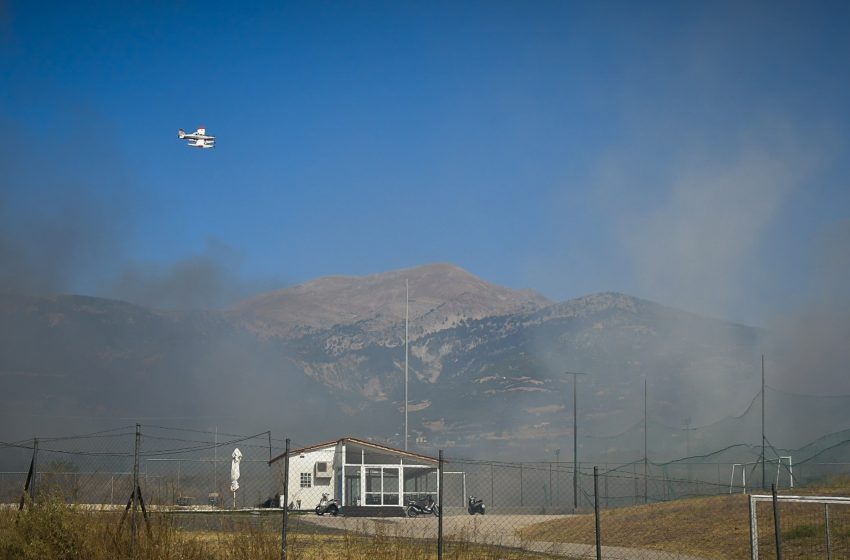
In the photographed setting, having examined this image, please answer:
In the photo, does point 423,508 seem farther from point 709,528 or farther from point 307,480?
point 709,528

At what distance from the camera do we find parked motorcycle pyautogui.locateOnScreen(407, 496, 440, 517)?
157 feet

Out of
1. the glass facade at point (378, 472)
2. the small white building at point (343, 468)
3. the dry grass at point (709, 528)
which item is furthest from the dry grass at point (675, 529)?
the small white building at point (343, 468)

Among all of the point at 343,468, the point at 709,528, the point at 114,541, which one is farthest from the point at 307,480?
the point at 114,541

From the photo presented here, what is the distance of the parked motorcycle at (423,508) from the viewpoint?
4780 cm

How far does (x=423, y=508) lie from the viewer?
4906 centimetres

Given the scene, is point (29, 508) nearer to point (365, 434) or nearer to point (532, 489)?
point (532, 489)

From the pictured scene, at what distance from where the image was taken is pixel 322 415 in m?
176

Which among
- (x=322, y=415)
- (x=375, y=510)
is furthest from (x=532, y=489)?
(x=322, y=415)

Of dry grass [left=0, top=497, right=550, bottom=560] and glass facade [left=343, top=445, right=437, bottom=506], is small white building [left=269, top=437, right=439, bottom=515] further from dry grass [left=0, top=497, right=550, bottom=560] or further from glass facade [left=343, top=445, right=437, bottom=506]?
dry grass [left=0, top=497, right=550, bottom=560]

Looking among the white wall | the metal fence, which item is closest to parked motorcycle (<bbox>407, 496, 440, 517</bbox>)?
the metal fence

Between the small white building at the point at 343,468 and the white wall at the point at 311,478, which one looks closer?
the small white building at the point at 343,468

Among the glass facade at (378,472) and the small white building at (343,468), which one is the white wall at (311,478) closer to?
the small white building at (343,468)

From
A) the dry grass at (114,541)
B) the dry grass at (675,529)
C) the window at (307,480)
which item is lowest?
the dry grass at (675,529)

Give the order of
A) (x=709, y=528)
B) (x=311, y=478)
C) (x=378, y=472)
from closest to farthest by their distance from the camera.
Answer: (x=709, y=528) < (x=311, y=478) < (x=378, y=472)
